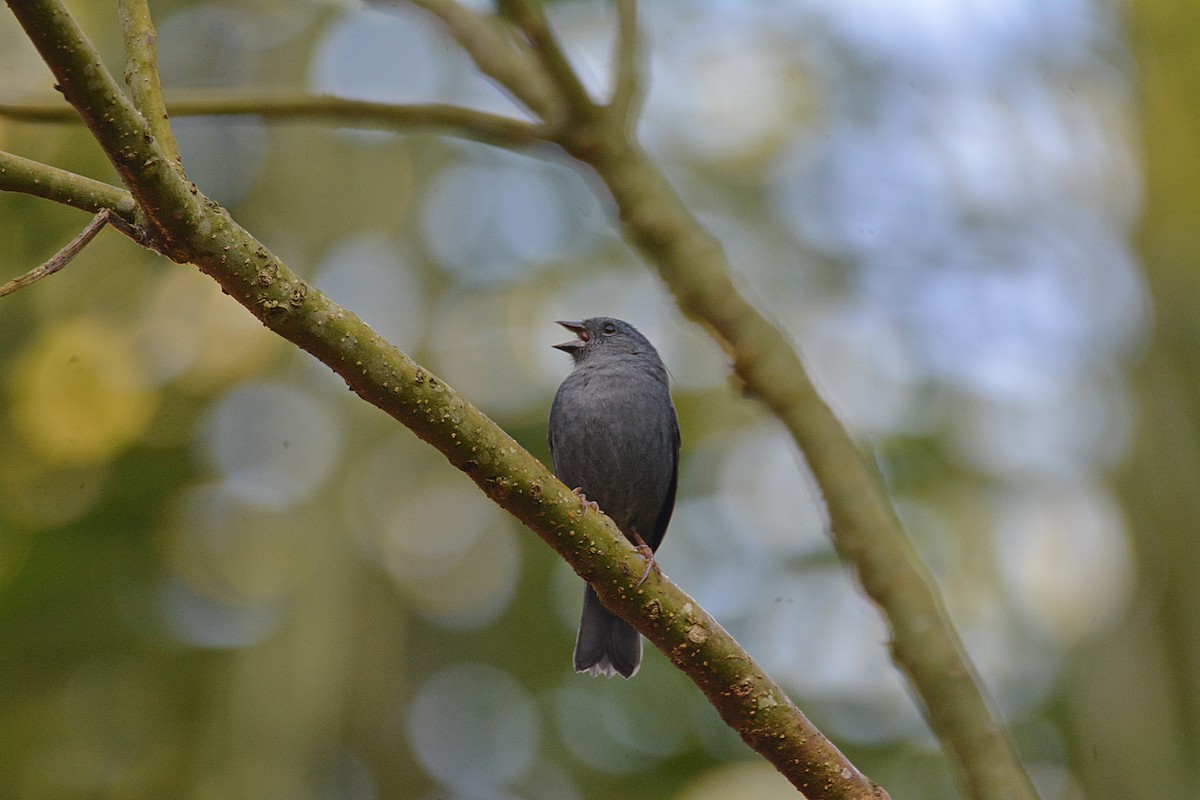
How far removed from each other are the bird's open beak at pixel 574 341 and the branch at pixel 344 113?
8.32ft

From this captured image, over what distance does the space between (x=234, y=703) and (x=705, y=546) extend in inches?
142

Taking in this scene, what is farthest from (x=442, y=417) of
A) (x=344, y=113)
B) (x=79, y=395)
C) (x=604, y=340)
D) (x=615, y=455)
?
(x=79, y=395)

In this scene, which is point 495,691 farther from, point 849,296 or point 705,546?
point 849,296

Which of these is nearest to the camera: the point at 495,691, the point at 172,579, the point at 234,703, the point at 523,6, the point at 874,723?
the point at 523,6

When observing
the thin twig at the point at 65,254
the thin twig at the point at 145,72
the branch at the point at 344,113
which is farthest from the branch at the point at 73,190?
the branch at the point at 344,113

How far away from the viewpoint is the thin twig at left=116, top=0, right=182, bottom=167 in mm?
2752

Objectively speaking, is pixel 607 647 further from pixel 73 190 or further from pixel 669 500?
pixel 73 190

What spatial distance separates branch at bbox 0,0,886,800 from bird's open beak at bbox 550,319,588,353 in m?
3.12

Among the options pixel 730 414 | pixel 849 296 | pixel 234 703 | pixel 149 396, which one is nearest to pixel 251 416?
pixel 149 396

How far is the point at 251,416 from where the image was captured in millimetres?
6730

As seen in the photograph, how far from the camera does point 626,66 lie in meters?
3.82

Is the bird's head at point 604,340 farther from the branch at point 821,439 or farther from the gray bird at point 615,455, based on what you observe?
the branch at point 821,439

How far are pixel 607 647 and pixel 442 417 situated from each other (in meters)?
A: 2.53

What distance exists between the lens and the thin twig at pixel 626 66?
149 inches
